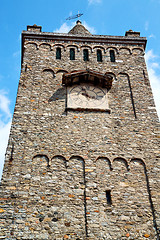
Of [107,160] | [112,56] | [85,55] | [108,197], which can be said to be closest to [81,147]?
[107,160]

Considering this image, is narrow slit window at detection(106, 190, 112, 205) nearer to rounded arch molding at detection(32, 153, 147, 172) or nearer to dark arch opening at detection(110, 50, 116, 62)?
rounded arch molding at detection(32, 153, 147, 172)

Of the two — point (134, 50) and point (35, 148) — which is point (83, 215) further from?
point (134, 50)

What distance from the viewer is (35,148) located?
11.7 meters

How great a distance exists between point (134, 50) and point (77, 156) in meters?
8.24

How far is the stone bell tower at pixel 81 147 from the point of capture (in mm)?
9953

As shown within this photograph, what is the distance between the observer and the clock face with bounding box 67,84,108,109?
13.5m

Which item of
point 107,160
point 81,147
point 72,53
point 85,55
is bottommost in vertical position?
point 107,160

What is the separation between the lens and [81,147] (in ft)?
39.2

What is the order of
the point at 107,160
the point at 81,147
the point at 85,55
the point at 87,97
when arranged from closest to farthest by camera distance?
1. the point at 107,160
2. the point at 81,147
3. the point at 87,97
4. the point at 85,55

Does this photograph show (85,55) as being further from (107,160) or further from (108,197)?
(108,197)

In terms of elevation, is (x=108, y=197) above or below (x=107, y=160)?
below

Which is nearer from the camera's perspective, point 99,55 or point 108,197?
point 108,197

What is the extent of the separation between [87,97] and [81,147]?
116 inches

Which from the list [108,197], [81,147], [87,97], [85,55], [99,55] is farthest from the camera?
[99,55]
